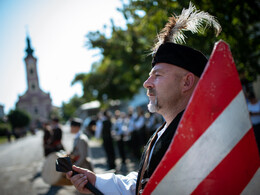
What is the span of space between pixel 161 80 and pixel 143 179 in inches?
Result: 26.9

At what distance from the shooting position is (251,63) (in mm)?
4430

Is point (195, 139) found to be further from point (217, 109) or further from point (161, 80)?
point (161, 80)

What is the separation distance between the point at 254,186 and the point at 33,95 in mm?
32412

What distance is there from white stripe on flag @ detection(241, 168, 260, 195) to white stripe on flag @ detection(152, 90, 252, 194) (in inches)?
6.6

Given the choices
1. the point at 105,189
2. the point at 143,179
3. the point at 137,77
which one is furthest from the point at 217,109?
the point at 137,77

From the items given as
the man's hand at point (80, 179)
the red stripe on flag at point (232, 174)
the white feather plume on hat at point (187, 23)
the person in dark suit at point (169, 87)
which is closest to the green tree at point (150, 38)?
the white feather plume on hat at point (187, 23)

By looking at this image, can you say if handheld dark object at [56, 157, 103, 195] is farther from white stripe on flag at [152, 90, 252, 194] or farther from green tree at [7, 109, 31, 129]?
green tree at [7, 109, 31, 129]

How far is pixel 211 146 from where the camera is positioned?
3.09ft

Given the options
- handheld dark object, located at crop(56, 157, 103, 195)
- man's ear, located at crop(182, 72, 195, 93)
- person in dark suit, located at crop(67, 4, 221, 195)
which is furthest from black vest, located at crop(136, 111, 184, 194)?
handheld dark object, located at crop(56, 157, 103, 195)

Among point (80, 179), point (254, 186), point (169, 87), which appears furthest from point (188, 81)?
point (80, 179)

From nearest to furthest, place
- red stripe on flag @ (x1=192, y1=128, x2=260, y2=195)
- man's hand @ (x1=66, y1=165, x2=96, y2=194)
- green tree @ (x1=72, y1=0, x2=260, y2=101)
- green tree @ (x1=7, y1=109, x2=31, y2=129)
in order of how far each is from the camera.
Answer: red stripe on flag @ (x1=192, y1=128, x2=260, y2=195) < man's hand @ (x1=66, y1=165, x2=96, y2=194) < green tree @ (x1=72, y1=0, x2=260, y2=101) < green tree @ (x1=7, y1=109, x2=31, y2=129)

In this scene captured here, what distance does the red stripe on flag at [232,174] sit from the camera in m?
0.93

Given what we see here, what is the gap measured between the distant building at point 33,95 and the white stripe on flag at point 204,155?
19.1 m

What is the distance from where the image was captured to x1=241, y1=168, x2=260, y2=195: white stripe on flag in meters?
0.95
